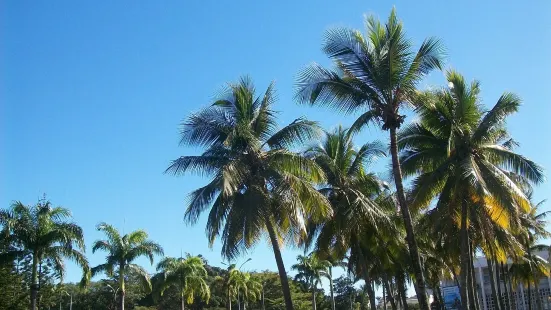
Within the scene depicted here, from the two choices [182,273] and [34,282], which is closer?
[34,282]

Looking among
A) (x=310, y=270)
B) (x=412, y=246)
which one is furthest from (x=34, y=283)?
(x=310, y=270)

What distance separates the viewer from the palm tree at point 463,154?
1917cm

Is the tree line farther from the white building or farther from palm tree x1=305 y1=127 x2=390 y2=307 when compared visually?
the white building

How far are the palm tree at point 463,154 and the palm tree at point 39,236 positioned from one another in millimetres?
17994

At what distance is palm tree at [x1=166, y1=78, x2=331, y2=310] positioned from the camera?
18.4m

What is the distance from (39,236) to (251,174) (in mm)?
15432

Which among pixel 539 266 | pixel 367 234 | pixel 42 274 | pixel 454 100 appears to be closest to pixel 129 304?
pixel 42 274

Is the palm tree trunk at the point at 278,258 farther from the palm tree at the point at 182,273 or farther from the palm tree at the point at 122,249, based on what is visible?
the palm tree at the point at 182,273

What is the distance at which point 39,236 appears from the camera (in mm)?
29281

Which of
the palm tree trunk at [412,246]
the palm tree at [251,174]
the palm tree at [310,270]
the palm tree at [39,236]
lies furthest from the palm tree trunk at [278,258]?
the palm tree at [310,270]

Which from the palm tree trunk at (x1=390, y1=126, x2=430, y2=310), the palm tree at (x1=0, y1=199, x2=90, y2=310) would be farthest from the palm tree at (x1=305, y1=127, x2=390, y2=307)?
the palm tree at (x1=0, y1=199, x2=90, y2=310)

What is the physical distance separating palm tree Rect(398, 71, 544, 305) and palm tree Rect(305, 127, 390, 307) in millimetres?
2451

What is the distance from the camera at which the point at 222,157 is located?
768 inches

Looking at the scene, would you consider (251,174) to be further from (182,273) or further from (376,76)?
(182,273)
